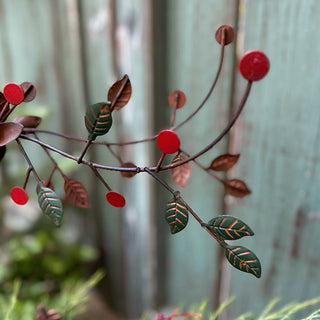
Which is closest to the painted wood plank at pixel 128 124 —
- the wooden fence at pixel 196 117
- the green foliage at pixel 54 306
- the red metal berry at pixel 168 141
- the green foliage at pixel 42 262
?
the wooden fence at pixel 196 117

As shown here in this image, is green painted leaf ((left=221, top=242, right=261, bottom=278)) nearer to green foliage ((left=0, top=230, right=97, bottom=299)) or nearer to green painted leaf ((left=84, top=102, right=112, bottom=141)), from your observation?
green painted leaf ((left=84, top=102, right=112, bottom=141))

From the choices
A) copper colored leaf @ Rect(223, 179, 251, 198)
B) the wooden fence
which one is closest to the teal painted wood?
the wooden fence

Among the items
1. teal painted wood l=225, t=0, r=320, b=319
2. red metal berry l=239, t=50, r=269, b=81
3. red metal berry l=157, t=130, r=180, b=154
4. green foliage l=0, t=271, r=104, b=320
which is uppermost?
red metal berry l=239, t=50, r=269, b=81

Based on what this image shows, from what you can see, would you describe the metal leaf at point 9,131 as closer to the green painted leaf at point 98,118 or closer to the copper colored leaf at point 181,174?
the green painted leaf at point 98,118

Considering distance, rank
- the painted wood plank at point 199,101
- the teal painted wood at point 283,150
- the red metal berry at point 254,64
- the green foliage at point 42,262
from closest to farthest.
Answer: the red metal berry at point 254,64
the teal painted wood at point 283,150
the painted wood plank at point 199,101
the green foliage at point 42,262

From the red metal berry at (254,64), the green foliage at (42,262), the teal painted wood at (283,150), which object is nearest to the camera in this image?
the red metal berry at (254,64)

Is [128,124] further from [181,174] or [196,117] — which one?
[181,174]

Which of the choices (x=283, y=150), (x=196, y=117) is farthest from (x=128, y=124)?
(x=283, y=150)
